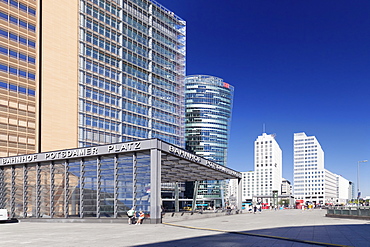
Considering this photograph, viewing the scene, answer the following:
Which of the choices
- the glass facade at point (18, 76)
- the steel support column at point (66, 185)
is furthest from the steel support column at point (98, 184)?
the glass facade at point (18, 76)

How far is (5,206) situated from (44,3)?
44595 mm

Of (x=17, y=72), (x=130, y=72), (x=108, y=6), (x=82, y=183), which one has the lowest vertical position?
(x=82, y=183)

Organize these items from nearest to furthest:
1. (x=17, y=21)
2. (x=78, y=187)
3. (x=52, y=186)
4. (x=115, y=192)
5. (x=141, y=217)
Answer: (x=141, y=217) → (x=115, y=192) → (x=78, y=187) → (x=52, y=186) → (x=17, y=21)

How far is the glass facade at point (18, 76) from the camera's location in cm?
6550

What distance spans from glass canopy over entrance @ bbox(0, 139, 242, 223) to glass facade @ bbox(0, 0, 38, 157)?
59.9 ft

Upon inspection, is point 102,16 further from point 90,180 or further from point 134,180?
point 134,180

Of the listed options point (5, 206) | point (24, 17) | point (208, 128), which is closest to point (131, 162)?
point (5, 206)

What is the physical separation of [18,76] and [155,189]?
4603 cm

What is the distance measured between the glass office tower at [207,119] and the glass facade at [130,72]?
2467 inches

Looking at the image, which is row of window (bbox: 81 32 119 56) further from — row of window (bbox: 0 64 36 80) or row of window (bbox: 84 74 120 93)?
row of window (bbox: 0 64 36 80)

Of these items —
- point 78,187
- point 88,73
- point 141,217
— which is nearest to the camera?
point 141,217

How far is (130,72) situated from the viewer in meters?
100

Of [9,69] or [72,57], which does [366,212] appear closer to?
[9,69]

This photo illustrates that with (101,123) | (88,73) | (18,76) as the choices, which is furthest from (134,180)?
(88,73)
